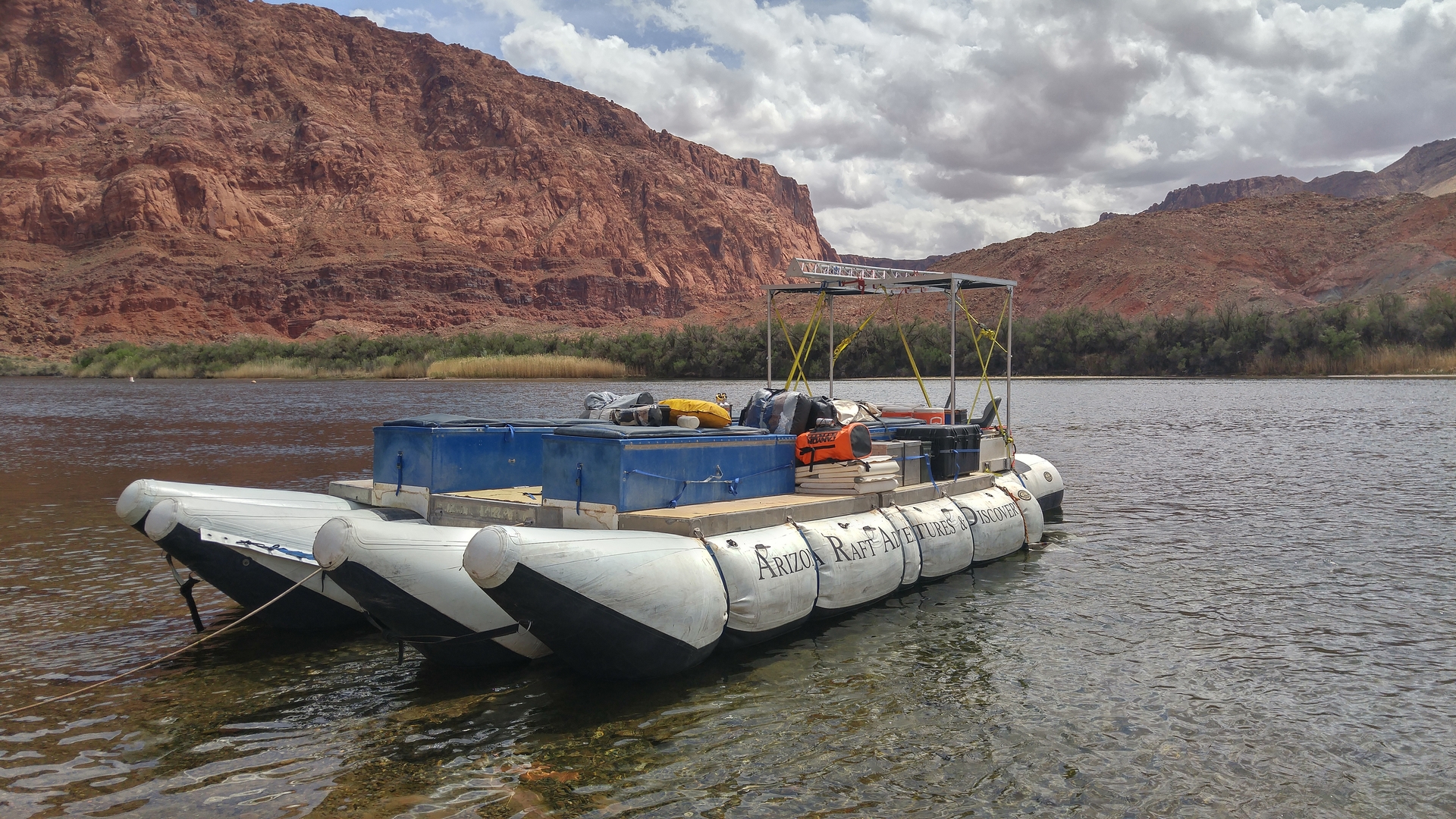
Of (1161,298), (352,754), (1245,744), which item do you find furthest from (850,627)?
(1161,298)

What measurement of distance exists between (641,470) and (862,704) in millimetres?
2837

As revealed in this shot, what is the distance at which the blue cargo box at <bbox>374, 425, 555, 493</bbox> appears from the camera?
1011 cm

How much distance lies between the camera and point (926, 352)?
75625 millimetres

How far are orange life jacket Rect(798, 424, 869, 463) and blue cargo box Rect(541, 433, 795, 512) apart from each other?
4.28 feet

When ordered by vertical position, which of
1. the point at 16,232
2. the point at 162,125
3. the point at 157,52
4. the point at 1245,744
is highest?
the point at 157,52

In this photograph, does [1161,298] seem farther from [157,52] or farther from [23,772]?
[157,52]

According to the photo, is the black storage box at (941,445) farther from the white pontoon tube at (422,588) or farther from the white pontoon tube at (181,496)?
the white pontoon tube at (181,496)

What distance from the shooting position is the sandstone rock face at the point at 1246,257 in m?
86.6

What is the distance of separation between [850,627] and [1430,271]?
93403mm

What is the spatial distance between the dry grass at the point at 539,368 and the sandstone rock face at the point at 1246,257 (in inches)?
1932

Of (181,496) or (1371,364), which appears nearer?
(181,496)

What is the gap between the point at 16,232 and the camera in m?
116

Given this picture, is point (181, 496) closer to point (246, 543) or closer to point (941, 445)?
point (246, 543)

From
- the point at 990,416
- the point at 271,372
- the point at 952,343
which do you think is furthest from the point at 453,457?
the point at 271,372
